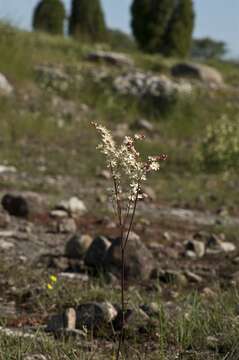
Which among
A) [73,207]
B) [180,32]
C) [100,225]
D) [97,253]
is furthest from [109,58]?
[97,253]

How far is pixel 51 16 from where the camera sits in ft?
129

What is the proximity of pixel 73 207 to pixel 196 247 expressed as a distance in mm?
1613

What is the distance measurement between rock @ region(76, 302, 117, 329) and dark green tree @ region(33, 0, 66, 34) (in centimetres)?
3645

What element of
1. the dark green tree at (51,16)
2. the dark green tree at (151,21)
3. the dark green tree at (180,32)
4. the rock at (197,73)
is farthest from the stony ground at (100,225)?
the dark green tree at (51,16)

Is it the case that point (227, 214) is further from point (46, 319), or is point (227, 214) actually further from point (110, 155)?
point (110, 155)

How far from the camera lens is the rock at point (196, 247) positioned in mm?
5816

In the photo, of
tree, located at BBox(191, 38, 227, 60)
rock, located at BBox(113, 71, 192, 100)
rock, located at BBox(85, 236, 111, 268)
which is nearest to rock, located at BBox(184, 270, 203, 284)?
rock, located at BBox(85, 236, 111, 268)

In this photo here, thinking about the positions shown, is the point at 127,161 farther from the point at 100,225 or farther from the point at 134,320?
the point at 100,225

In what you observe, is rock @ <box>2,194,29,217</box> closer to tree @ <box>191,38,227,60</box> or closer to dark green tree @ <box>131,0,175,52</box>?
dark green tree @ <box>131,0,175,52</box>

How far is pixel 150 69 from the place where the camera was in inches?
888

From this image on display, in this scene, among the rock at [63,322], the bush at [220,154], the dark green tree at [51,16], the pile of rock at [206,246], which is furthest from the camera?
the dark green tree at [51,16]

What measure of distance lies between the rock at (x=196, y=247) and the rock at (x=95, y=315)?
238 centimetres

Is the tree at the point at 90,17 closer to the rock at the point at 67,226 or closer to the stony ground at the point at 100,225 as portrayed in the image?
the stony ground at the point at 100,225

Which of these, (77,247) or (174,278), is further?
(77,247)
